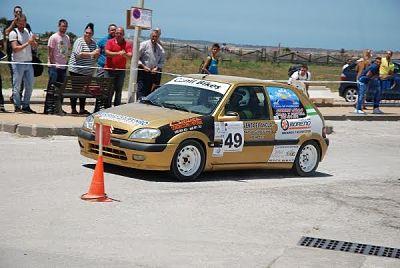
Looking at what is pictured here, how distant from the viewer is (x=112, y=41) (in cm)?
1694

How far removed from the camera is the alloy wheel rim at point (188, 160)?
417 inches

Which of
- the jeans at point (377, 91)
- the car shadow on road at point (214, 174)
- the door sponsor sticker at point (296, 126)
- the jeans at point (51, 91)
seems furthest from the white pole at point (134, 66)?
the jeans at point (377, 91)

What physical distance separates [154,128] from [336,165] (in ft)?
16.0

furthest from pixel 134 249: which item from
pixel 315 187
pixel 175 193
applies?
pixel 315 187

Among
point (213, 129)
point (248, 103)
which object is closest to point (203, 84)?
point (248, 103)

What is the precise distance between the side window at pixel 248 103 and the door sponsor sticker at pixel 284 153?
561mm

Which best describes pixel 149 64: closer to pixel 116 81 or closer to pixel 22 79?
pixel 116 81

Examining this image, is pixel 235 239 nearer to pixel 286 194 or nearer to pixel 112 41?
pixel 286 194

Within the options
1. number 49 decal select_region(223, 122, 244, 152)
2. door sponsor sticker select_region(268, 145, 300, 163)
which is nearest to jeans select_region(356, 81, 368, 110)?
door sponsor sticker select_region(268, 145, 300, 163)

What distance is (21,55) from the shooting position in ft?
A: 52.7

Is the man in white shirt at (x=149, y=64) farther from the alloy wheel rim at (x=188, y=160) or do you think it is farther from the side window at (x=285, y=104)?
the alloy wheel rim at (x=188, y=160)

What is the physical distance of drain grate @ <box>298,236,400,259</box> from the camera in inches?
301

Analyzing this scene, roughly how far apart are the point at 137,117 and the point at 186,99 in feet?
3.45

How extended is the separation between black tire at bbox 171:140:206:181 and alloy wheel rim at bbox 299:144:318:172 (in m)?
2.16
